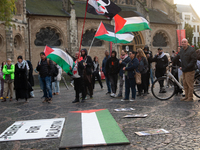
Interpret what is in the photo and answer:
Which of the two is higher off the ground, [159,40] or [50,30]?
[50,30]

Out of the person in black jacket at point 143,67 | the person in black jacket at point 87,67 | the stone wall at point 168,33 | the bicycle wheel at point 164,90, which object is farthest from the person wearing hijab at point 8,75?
the stone wall at point 168,33

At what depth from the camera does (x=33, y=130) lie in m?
5.04

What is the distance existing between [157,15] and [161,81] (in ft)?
101

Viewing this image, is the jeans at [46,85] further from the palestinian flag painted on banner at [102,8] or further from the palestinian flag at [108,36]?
the palestinian flag at [108,36]

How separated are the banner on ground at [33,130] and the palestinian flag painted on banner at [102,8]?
5358mm

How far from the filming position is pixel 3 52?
22.0 meters

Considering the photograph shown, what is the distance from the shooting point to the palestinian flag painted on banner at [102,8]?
966 cm

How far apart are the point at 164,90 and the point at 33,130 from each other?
5.45 metres

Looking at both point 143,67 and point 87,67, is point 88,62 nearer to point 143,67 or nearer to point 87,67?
point 87,67

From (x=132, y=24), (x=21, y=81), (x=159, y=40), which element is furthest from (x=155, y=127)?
(x=159, y=40)

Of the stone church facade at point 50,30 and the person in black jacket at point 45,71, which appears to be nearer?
the person in black jacket at point 45,71

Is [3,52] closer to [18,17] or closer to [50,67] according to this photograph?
[18,17]

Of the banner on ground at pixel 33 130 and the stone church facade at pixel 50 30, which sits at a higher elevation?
the stone church facade at pixel 50 30

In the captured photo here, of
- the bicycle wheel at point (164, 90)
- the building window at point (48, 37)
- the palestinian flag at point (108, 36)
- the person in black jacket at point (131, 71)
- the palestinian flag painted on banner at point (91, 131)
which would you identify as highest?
the building window at point (48, 37)
